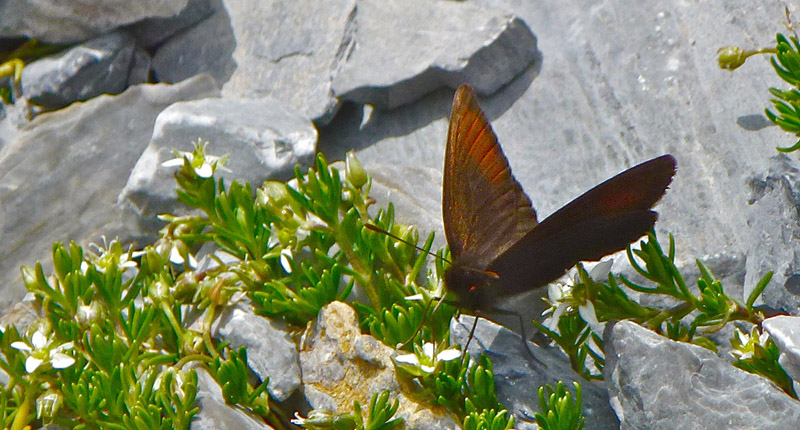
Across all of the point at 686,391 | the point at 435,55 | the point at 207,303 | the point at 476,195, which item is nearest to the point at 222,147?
the point at 207,303

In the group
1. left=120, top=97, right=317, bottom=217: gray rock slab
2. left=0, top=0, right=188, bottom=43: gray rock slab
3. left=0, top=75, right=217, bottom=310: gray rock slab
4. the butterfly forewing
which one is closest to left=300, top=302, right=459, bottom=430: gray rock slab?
the butterfly forewing

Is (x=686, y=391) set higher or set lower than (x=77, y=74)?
lower

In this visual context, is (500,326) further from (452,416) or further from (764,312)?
(764,312)

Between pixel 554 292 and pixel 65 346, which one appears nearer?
pixel 554 292

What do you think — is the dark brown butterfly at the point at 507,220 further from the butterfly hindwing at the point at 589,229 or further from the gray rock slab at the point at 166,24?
the gray rock slab at the point at 166,24

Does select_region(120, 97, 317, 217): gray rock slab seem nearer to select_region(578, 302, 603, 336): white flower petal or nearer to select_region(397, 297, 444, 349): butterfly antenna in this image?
select_region(397, 297, 444, 349): butterfly antenna

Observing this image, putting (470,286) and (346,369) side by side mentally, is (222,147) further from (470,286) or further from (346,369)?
(470,286)

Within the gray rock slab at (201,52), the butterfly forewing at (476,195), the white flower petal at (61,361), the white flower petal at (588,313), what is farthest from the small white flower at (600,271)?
the gray rock slab at (201,52)
